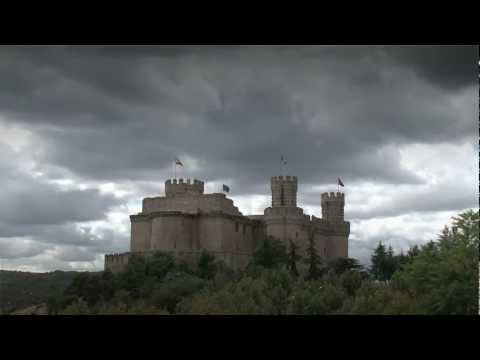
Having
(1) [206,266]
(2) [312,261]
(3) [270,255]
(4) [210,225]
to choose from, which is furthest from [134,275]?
(2) [312,261]

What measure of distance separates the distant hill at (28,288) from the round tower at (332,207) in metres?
17.6

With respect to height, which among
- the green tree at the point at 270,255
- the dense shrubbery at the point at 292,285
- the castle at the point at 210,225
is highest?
the castle at the point at 210,225

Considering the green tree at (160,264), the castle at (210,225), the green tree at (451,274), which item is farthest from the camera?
the castle at (210,225)

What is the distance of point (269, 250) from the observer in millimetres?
44062

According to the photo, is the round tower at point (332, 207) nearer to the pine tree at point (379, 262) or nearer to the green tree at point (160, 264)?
the pine tree at point (379, 262)

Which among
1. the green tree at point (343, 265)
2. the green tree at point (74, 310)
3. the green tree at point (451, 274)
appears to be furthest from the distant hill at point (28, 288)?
the green tree at point (451, 274)

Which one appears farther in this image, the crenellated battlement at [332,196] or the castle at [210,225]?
the crenellated battlement at [332,196]

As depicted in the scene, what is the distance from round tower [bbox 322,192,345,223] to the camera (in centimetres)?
5269

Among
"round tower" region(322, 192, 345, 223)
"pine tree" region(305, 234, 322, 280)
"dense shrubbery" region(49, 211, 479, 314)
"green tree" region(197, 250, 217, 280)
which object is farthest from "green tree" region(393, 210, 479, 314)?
"round tower" region(322, 192, 345, 223)

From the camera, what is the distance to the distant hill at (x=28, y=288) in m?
45.1

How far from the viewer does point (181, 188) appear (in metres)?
46.7
